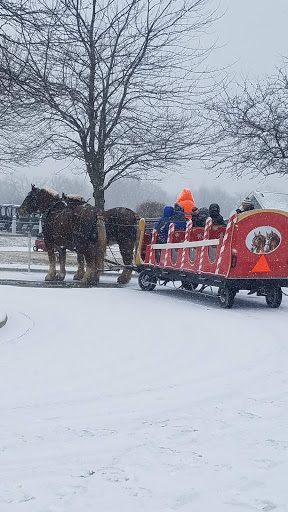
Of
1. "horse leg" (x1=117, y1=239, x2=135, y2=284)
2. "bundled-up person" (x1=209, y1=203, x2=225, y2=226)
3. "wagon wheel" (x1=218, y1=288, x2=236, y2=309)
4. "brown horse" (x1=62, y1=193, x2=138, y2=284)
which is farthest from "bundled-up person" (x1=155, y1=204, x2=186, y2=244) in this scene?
"wagon wheel" (x1=218, y1=288, x2=236, y2=309)

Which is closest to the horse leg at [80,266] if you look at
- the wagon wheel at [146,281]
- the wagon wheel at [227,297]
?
the wagon wheel at [146,281]

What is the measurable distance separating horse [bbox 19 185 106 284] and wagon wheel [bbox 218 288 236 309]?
162 inches

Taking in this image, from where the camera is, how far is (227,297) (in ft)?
37.7

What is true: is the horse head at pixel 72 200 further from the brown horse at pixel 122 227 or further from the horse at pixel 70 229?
the horse at pixel 70 229

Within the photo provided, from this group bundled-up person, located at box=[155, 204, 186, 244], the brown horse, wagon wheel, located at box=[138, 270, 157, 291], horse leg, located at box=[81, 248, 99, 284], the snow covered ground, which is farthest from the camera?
the brown horse

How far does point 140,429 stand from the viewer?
438cm

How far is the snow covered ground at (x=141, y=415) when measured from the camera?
10.8 ft

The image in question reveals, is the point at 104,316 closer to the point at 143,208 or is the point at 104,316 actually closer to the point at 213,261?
the point at 213,261

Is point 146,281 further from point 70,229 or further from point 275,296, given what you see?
point 275,296

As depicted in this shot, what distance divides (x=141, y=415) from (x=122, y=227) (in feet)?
37.0

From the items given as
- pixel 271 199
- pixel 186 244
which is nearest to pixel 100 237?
pixel 186 244

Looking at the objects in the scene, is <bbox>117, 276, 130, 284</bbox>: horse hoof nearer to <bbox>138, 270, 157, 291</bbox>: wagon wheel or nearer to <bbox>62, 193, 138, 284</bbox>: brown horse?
<bbox>62, 193, 138, 284</bbox>: brown horse

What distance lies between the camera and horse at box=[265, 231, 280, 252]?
1143 centimetres

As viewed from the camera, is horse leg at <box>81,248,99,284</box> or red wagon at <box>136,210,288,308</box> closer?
red wagon at <box>136,210,288,308</box>
